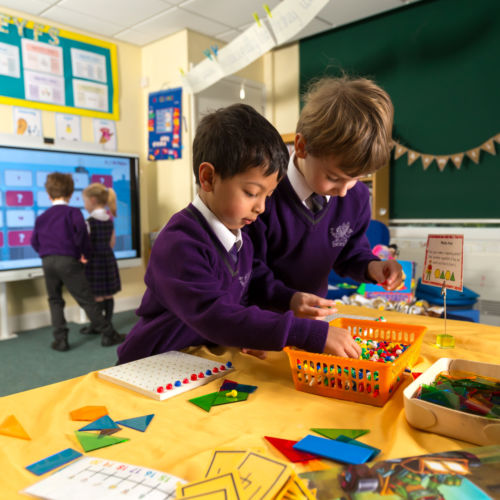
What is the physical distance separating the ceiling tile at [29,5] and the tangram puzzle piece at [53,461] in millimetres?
3822

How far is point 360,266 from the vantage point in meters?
1.34

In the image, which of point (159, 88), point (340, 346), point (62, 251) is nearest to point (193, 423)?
point (340, 346)

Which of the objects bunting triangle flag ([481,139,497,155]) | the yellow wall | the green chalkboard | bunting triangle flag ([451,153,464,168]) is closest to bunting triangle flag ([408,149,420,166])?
the green chalkboard

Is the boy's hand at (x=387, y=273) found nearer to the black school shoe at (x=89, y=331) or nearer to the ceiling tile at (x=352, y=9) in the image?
the black school shoe at (x=89, y=331)

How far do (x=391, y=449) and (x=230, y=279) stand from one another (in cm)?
49

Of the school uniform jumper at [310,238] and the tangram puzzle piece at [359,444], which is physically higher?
the school uniform jumper at [310,238]

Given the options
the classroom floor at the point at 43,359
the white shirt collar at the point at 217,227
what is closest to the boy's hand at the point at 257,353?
the white shirt collar at the point at 217,227

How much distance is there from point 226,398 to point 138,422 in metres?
0.15

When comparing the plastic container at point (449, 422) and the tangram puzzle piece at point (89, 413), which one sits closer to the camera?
the plastic container at point (449, 422)

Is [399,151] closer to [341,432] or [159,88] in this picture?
[159,88]

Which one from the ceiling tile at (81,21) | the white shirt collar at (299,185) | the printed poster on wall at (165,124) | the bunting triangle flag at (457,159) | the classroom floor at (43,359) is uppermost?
the ceiling tile at (81,21)

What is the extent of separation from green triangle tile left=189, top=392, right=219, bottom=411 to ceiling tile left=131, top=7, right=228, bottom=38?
143 inches

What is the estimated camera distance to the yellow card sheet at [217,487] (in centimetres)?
46

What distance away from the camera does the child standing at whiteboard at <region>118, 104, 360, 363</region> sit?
0.80 m
